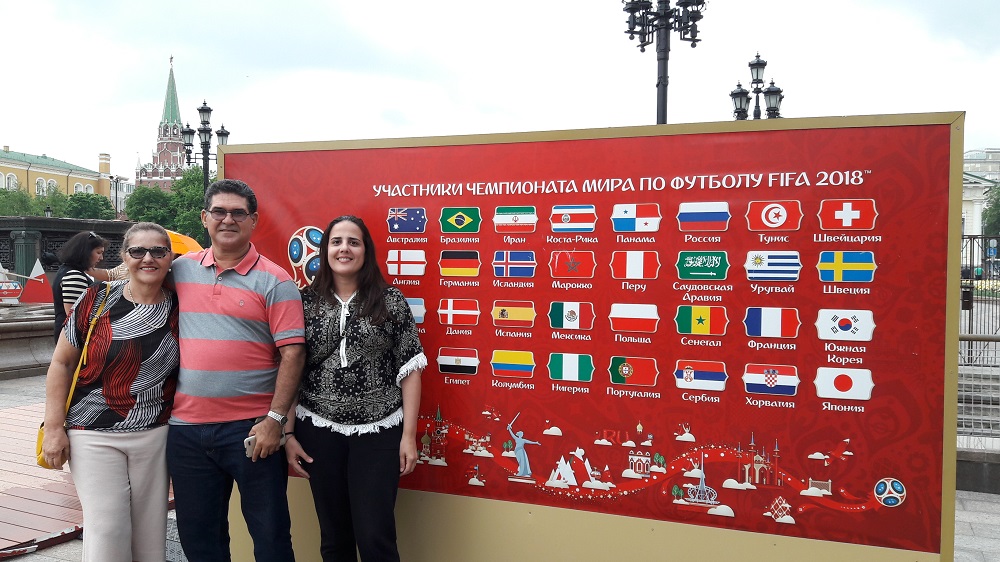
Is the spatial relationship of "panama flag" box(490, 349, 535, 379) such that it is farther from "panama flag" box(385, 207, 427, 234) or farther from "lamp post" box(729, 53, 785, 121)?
"lamp post" box(729, 53, 785, 121)

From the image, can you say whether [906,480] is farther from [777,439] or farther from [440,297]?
[440,297]

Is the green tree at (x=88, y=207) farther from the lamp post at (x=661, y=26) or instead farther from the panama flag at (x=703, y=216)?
the panama flag at (x=703, y=216)

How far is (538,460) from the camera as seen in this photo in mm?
3441

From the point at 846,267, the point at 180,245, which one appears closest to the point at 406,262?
the point at 846,267

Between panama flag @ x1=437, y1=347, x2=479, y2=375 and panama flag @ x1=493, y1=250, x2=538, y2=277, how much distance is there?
41 centimetres

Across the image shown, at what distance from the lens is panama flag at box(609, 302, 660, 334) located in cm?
323

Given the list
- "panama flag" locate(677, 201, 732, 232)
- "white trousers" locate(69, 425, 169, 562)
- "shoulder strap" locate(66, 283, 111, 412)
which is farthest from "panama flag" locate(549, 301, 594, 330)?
"shoulder strap" locate(66, 283, 111, 412)

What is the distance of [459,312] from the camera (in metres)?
3.53

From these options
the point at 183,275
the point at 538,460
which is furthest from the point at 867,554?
the point at 183,275

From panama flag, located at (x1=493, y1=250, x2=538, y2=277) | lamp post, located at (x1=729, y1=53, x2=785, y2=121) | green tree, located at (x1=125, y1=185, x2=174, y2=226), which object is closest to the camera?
panama flag, located at (x1=493, y1=250, x2=538, y2=277)

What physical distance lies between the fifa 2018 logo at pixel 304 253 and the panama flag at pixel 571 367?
135cm

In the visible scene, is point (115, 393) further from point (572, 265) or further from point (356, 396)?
point (572, 265)

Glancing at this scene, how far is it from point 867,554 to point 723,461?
0.67 m

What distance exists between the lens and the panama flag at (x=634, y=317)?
3.23m
